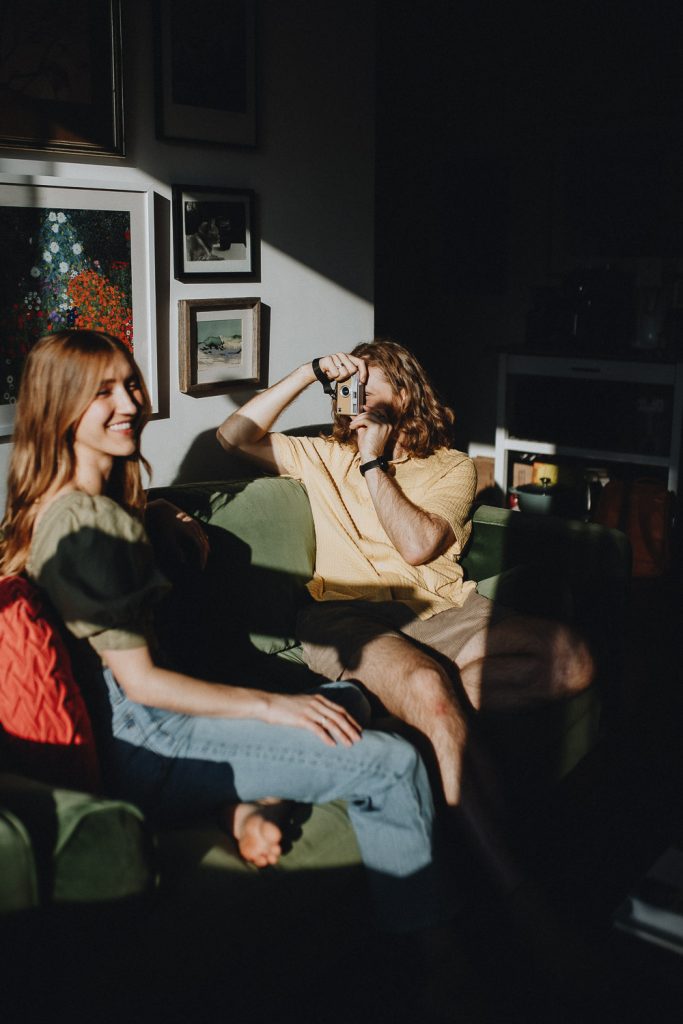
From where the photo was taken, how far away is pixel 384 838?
5.66 ft

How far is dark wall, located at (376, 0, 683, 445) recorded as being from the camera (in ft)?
14.7

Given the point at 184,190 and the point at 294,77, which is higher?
the point at 294,77

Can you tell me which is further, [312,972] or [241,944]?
[312,972]

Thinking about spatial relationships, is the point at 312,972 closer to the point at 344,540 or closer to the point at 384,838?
the point at 384,838

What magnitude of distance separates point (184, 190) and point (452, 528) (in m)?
1.14

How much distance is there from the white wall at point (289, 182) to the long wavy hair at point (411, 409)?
1.30 ft

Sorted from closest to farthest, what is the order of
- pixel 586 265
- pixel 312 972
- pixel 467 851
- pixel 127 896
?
pixel 127 896 → pixel 312 972 → pixel 467 851 → pixel 586 265

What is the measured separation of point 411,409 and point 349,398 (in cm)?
20

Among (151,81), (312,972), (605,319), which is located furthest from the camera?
(605,319)

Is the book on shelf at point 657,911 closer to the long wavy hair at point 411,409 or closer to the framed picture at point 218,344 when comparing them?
the long wavy hair at point 411,409

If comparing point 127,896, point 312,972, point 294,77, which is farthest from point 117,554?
point 294,77

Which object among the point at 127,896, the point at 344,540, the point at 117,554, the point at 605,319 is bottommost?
the point at 127,896

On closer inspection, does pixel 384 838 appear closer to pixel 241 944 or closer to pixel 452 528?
pixel 241 944

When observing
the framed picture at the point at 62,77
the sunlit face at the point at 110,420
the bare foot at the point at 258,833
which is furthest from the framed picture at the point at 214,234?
the bare foot at the point at 258,833
